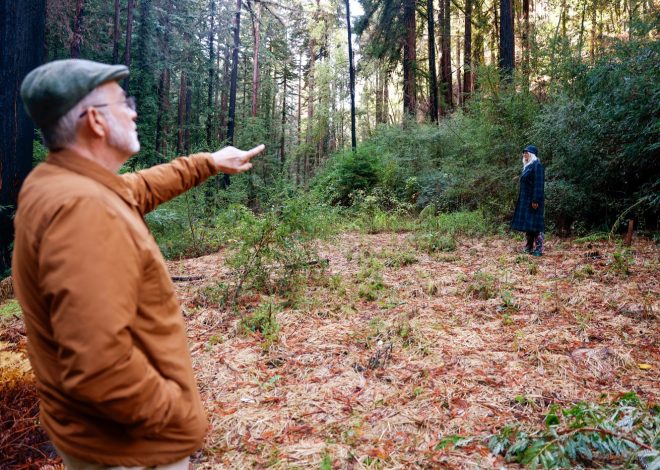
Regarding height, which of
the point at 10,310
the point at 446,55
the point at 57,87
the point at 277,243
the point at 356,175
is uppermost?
the point at 446,55

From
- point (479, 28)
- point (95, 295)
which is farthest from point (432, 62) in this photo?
point (95, 295)

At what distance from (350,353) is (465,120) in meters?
10.8

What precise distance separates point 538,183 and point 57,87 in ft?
26.6

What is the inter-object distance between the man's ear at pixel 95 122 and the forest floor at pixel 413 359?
85.1 inches

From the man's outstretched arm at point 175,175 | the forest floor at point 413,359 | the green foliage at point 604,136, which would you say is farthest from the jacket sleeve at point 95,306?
the green foliage at point 604,136

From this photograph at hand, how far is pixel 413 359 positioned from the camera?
392cm

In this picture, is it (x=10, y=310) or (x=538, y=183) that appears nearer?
(x=10, y=310)

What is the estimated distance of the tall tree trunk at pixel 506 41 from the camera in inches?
463

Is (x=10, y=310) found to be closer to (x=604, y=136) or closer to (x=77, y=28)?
(x=604, y=136)

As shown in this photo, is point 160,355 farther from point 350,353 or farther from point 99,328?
point 350,353

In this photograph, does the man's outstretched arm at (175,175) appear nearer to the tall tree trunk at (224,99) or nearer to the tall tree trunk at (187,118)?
the tall tree trunk at (187,118)

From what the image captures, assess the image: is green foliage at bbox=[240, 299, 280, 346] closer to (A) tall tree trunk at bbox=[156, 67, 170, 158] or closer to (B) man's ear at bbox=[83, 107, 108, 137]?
(B) man's ear at bbox=[83, 107, 108, 137]

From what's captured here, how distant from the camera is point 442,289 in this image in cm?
596

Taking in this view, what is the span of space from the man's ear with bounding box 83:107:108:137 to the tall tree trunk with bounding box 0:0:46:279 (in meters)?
6.55
